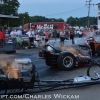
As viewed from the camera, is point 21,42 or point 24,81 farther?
point 21,42

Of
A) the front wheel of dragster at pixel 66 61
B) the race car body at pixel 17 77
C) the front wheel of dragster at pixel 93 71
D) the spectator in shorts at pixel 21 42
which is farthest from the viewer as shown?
the spectator in shorts at pixel 21 42

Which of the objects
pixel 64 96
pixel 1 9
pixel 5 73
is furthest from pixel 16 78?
pixel 1 9

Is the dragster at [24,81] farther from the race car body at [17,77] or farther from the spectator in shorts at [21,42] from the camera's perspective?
the spectator in shorts at [21,42]

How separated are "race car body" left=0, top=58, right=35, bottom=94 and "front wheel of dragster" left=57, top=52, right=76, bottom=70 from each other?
374cm

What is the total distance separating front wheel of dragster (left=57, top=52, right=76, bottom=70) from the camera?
10.5 metres

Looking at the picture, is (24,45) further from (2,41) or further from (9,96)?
(9,96)

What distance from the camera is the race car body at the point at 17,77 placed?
241 inches

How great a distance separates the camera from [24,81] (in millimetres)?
6355

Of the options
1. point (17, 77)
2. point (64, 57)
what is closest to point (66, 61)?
point (64, 57)

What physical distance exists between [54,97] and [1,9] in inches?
2504

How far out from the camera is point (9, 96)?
6348 mm

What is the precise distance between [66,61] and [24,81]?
14.3 ft

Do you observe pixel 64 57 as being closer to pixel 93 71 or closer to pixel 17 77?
pixel 93 71

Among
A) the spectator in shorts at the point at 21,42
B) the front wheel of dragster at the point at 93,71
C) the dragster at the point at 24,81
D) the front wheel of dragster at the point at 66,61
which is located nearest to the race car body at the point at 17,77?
the dragster at the point at 24,81
